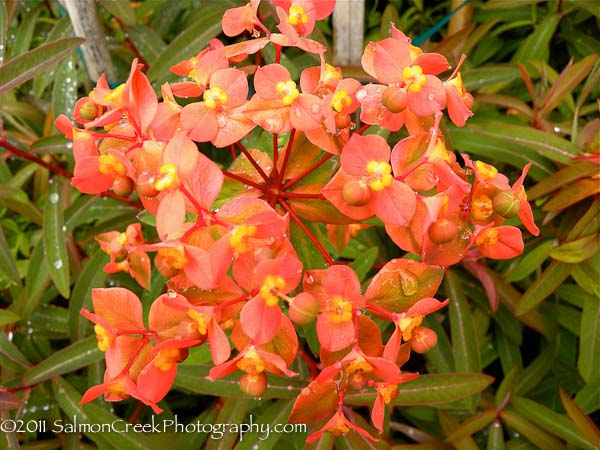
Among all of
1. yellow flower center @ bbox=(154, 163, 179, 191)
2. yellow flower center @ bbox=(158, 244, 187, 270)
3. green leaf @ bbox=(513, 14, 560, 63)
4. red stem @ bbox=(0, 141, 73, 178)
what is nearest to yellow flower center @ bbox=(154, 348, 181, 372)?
yellow flower center @ bbox=(158, 244, 187, 270)

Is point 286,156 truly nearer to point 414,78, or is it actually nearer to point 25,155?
point 414,78

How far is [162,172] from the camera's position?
71 cm

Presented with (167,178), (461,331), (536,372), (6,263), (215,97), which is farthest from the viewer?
(536,372)

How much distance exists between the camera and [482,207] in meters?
0.81

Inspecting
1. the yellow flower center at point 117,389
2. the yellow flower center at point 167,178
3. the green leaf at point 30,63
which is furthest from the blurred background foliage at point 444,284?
the yellow flower center at point 167,178

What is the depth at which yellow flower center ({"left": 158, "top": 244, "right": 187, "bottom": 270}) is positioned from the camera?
2.28 ft

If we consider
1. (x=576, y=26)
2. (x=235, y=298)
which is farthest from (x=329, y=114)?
(x=576, y=26)

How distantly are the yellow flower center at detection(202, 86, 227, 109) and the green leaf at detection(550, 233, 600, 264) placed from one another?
88 cm

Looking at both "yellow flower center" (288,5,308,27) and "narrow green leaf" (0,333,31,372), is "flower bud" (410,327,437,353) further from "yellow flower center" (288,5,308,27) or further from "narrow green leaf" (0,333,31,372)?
"narrow green leaf" (0,333,31,372)

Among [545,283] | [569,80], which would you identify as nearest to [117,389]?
[545,283]

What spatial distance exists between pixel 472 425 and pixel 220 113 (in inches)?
41.8

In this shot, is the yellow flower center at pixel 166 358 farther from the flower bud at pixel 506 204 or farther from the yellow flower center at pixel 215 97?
the flower bud at pixel 506 204

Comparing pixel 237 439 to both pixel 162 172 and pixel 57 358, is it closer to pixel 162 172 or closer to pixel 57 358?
pixel 57 358

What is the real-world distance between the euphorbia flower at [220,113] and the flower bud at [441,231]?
1.00 feet
